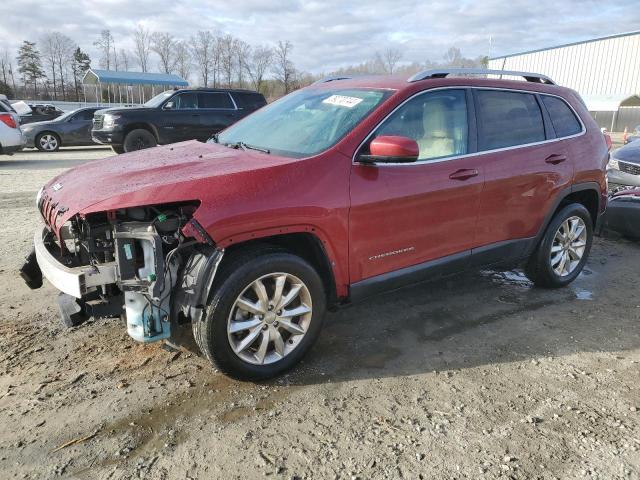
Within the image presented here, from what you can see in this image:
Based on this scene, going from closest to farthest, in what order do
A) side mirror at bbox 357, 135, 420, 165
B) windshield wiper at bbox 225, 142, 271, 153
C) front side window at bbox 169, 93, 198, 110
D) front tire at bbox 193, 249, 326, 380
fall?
front tire at bbox 193, 249, 326, 380
side mirror at bbox 357, 135, 420, 165
windshield wiper at bbox 225, 142, 271, 153
front side window at bbox 169, 93, 198, 110

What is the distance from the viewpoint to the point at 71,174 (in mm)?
3529

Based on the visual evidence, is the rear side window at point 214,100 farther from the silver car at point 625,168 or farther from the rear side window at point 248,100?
the silver car at point 625,168

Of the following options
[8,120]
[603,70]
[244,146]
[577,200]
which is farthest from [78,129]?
[603,70]

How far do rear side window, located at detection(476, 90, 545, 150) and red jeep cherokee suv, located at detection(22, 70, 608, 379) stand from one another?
0.01 meters

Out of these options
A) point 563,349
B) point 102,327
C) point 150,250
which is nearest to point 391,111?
point 150,250

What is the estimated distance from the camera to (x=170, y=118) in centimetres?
1310

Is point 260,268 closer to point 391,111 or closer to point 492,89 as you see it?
point 391,111

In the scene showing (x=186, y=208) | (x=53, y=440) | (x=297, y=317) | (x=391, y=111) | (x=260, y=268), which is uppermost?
(x=391, y=111)

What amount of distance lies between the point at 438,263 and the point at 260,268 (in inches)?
59.4

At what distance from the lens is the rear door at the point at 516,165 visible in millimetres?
3986

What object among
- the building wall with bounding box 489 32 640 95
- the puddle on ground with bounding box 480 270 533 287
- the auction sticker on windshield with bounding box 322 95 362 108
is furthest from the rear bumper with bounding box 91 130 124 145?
the building wall with bounding box 489 32 640 95

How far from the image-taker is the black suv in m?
12.7

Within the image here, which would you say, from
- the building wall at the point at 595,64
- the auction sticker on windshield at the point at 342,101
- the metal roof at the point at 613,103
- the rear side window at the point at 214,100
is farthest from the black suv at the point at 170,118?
the building wall at the point at 595,64

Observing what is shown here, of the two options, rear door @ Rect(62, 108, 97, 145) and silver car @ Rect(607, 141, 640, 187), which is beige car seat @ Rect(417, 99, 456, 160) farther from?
rear door @ Rect(62, 108, 97, 145)
